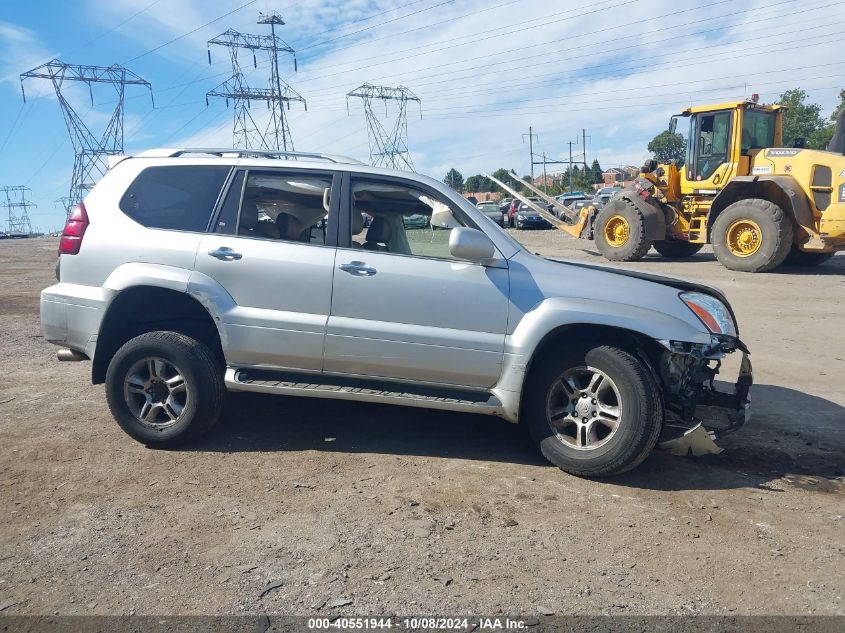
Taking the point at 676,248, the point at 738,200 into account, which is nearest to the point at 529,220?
the point at 676,248

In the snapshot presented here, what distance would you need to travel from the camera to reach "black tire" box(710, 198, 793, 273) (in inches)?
532

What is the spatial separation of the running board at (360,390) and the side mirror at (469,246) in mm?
873

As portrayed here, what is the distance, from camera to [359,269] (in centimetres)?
450

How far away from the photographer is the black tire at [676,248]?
17.4 metres

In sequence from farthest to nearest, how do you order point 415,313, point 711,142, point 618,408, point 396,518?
point 711,142 < point 415,313 < point 618,408 < point 396,518

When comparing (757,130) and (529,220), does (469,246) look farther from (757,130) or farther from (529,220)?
(529,220)

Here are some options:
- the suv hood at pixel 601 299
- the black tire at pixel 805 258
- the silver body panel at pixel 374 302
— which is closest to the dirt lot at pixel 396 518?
the silver body panel at pixel 374 302

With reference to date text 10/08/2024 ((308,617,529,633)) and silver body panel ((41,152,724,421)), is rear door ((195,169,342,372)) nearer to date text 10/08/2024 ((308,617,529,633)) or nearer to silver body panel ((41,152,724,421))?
silver body panel ((41,152,724,421))

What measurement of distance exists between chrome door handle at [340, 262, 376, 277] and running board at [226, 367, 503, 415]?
2.32ft

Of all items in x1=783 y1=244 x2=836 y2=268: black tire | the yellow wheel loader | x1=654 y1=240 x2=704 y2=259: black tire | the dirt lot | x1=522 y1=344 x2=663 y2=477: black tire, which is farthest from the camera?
x1=654 y1=240 x2=704 y2=259: black tire

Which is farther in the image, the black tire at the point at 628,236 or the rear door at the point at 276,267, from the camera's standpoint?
the black tire at the point at 628,236

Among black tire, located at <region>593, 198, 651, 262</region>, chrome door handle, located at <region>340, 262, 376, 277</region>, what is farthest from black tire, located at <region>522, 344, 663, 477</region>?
black tire, located at <region>593, 198, 651, 262</region>

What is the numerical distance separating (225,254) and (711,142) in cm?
1352

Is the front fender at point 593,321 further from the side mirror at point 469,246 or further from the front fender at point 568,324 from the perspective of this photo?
the side mirror at point 469,246
